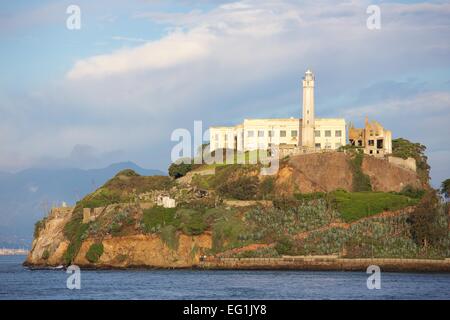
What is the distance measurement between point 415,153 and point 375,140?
5.56m

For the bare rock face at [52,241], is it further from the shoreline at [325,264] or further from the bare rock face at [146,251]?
the shoreline at [325,264]

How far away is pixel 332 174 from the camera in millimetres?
131500

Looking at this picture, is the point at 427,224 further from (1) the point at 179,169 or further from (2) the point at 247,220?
(1) the point at 179,169

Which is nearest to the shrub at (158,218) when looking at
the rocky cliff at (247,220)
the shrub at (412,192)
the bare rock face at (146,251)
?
the rocky cliff at (247,220)

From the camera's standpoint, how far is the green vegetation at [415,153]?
140m

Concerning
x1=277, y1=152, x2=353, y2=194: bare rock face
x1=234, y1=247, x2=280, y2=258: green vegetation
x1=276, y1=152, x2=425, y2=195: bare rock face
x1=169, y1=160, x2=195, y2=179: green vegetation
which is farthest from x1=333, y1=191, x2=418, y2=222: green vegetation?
x1=169, y1=160, x2=195, y2=179: green vegetation

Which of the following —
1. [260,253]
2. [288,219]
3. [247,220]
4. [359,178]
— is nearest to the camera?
[260,253]

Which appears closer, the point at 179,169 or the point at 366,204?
the point at 366,204

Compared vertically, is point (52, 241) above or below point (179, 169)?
below

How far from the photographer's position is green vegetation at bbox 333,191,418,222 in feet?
392

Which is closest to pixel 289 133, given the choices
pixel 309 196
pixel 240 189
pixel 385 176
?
pixel 385 176

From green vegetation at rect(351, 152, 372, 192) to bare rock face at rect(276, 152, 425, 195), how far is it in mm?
461
